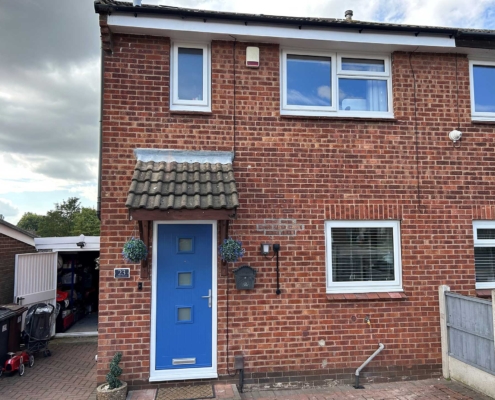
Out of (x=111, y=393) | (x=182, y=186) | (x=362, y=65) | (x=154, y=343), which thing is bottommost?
(x=111, y=393)

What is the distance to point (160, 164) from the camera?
5184 millimetres

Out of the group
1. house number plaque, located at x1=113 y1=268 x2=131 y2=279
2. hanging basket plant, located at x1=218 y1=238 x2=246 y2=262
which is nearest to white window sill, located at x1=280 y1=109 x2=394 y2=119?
hanging basket plant, located at x1=218 y1=238 x2=246 y2=262

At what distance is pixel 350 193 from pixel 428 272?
1776 millimetres

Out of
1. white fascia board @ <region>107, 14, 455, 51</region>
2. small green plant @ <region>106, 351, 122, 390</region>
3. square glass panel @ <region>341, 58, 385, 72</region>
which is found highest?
white fascia board @ <region>107, 14, 455, 51</region>

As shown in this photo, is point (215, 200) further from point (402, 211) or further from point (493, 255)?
point (493, 255)

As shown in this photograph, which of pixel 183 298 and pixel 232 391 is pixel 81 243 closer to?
pixel 183 298

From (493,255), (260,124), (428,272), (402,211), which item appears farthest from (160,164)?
(493,255)

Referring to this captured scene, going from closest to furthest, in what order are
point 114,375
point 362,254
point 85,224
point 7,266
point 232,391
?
point 114,375, point 232,391, point 362,254, point 7,266, point 85,224

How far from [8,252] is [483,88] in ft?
34.1

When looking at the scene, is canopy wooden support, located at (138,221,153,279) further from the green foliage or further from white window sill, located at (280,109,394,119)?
the green foliage

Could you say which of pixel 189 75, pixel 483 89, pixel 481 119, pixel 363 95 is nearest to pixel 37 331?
pixel 189 75

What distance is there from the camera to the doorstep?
460 centimetres

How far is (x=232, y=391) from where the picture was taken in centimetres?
480

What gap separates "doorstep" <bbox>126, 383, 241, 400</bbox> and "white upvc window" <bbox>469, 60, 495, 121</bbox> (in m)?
5.88
